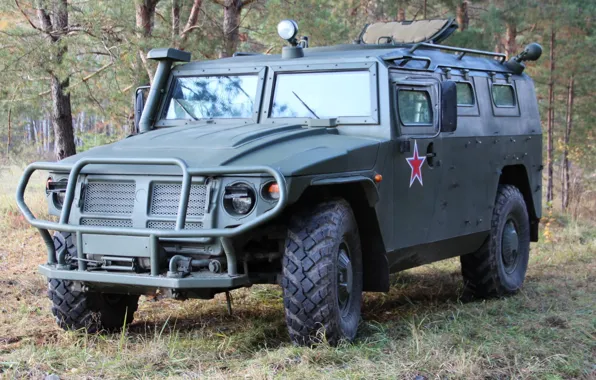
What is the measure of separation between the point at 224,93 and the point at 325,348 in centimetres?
225

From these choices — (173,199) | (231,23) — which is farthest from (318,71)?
(231,23)

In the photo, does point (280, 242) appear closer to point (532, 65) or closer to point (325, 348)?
point (325, 348)

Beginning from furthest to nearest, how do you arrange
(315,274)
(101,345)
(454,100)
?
(454,100) → (101,345) → (315,274)

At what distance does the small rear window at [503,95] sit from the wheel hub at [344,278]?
2.95 metres

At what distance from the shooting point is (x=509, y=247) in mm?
7477

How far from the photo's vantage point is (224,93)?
6.12 m

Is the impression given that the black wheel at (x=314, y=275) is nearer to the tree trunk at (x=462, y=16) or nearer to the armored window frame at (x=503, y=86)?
the armored window frame at (x=503, y=86)

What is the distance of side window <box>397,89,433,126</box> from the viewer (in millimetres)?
5836

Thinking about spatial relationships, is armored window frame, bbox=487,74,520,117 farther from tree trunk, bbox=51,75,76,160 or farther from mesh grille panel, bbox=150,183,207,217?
tree trunk, bbox=51,75,76,160

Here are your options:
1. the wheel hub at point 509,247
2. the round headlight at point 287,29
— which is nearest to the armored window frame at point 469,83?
the wheel hub at point 509,247

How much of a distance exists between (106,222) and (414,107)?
243 cm

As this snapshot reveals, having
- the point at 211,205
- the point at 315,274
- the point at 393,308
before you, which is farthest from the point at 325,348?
the point at 393,308

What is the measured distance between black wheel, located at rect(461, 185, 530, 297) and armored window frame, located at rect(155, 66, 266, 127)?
98.1 inches

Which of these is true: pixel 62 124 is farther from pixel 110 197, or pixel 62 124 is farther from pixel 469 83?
pixel 110 197
